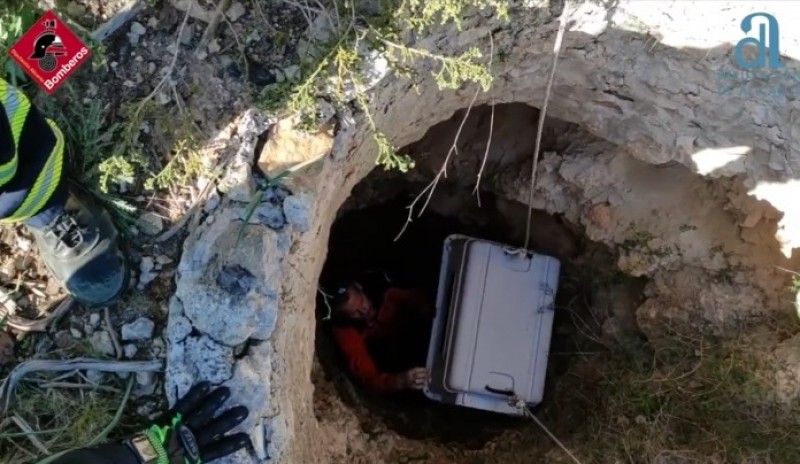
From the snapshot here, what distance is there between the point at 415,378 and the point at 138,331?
5.60ft

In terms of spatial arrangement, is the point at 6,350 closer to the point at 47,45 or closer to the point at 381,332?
the point at 47,45

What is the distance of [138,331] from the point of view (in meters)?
2.19

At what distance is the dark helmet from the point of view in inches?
84.6

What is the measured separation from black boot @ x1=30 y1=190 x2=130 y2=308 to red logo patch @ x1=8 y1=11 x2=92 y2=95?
0.37 metres

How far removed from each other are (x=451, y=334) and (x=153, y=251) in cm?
159

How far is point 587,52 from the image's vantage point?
8.66ft

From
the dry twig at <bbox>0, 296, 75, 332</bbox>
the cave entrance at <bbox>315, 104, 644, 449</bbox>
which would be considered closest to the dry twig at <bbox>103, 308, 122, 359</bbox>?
the dry twig at <bbox>0, 296, 75, 332</bbox>

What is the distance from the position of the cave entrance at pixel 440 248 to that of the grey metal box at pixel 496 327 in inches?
11.8

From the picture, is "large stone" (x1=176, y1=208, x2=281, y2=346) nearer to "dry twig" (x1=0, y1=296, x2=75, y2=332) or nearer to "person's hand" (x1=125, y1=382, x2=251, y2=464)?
"person's hand" (x1=125, y1=382, x2=251, y2=464)

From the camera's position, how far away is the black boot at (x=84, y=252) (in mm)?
2119

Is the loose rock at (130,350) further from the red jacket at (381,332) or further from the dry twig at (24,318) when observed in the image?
the red jacket at (381,332)

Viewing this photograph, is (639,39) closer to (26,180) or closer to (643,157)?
(643,157)

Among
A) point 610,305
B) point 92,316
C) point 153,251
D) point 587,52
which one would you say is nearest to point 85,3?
point 153,251

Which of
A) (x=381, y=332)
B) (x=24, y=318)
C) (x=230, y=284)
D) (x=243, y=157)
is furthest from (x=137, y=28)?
(x=381, y=332)
